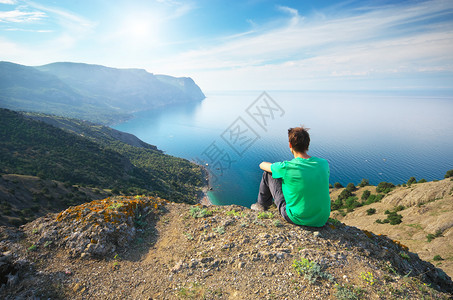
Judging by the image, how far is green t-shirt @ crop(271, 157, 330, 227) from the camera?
4551 millimetres

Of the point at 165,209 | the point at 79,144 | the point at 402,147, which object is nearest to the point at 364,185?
the point at 165,209

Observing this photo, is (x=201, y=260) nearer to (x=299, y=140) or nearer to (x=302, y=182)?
(x=302, y=182)

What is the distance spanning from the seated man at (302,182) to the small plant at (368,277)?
1.46 metres

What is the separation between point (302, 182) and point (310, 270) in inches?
80.5

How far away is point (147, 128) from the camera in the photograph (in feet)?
619

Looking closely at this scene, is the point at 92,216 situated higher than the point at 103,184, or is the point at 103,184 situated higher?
the point at 92,216

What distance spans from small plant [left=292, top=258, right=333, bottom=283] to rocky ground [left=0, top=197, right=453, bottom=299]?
0.02 metres

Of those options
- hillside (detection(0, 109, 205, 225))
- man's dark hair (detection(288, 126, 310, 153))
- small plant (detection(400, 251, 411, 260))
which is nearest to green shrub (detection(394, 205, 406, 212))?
small plant (detection(400, 251, 411, 260))

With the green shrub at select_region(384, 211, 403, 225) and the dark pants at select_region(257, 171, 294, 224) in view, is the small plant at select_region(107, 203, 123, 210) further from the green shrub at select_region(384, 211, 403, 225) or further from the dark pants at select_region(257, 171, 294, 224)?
the green shrub at select_region(384, 211, 403, 225)

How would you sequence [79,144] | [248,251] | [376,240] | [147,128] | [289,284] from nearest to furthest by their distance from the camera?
1. [289,284]
2. [248,251]
3. [376,240]
4. [79,144]
5. [147,128]

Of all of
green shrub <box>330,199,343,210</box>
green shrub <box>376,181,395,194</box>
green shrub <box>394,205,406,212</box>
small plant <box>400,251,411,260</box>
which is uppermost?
small plant <box>400,251,411,260</box>

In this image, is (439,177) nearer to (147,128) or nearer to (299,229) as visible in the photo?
(299,229)

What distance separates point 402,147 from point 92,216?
142492 mm

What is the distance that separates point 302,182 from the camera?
15.1ft
